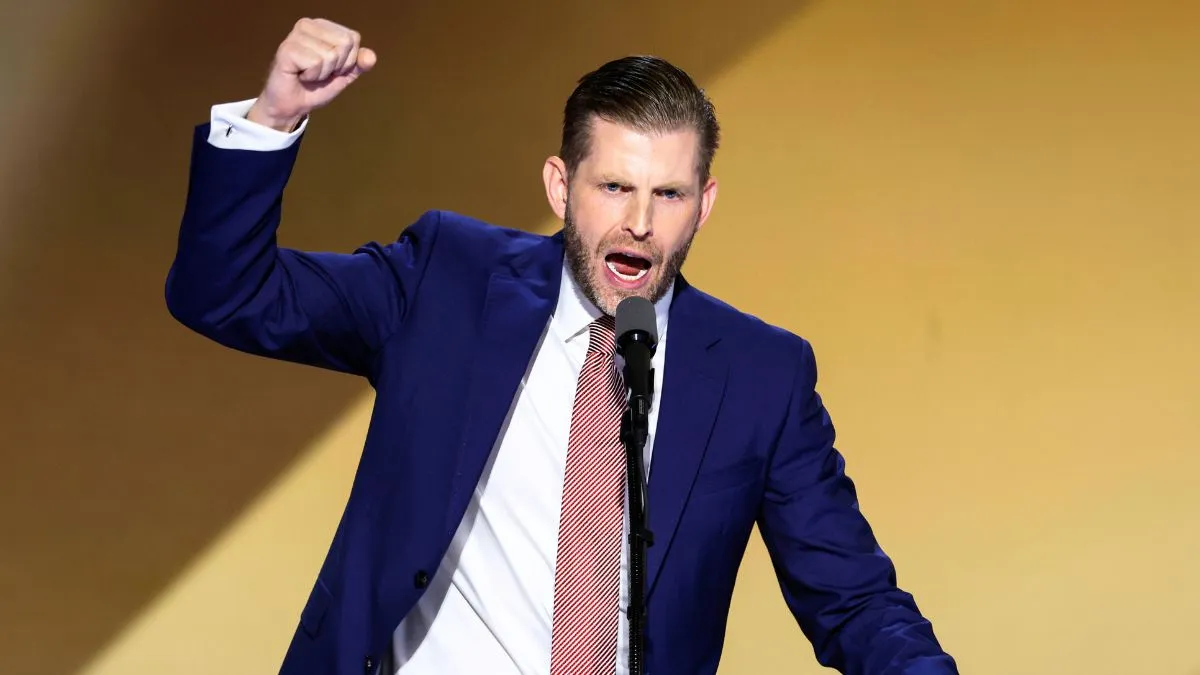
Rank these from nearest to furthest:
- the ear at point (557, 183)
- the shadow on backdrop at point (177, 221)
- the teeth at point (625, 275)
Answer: the teeth at point (625, 275)
the ear at point (557, 183)
the shadow on backdrop at point (177, 221)

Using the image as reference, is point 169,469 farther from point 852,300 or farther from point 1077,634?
point 1077,634

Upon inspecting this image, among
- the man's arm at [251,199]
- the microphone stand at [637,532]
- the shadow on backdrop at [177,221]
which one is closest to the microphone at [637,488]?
the microphone stand at [637,532]

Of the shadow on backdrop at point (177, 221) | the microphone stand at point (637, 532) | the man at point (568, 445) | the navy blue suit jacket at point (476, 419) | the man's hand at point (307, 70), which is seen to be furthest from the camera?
the shadow on backdrop at point (177, 221)

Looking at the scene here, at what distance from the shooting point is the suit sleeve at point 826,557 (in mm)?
2076

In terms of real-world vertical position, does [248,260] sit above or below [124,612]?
above

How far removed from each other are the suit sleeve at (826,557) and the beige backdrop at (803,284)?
1.39 metres

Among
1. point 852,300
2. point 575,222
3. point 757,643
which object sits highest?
point 852,300

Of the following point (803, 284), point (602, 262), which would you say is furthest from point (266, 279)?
point (803, 284)

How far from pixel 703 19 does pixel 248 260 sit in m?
2.06

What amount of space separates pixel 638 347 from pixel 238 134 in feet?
1.89

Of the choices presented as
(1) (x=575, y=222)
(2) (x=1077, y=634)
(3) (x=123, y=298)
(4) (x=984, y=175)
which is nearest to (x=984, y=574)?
(2) (x=1077, y=634)

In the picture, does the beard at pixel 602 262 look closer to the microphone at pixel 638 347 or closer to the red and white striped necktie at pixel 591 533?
the red and white striped necktie at pixel 591 533

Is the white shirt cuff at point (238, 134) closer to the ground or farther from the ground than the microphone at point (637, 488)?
farther from the ground

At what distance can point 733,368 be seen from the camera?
2217 mm
